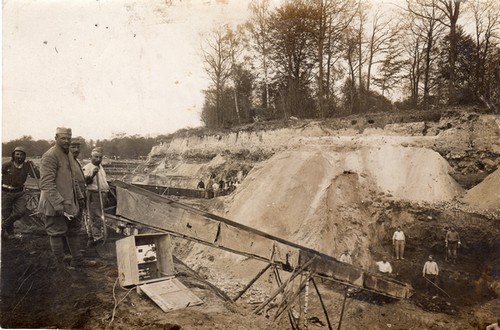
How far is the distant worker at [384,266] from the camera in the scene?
228 inches

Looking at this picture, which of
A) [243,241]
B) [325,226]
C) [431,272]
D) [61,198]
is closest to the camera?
[243,241]

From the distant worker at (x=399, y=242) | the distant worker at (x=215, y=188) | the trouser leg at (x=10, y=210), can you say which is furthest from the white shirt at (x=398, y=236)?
the trouser leg at (x=10, y=210)

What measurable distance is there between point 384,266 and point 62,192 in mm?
4961

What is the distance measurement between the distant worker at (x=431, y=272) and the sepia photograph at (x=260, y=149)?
0.7 inches

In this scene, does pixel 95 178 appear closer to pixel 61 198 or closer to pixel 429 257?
pixel 61 198

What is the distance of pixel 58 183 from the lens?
5570mm

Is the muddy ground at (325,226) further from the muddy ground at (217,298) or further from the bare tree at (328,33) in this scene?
the bare tree at (328,33)

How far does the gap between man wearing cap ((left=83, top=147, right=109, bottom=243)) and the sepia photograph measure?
0.10 ft

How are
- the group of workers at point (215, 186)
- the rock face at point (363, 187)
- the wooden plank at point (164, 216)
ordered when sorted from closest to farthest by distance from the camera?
the wooden plank at point (164, 216) → the rock face at point (363, 187) → the group of workers at point (215, 186)

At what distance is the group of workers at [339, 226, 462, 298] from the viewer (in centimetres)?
552

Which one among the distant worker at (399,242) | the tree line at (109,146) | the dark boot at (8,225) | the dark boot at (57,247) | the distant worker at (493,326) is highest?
the tree line at (109,146)

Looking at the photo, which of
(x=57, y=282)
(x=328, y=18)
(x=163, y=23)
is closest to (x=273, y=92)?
(x=328, y=18)

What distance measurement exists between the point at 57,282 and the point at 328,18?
575 centimetres

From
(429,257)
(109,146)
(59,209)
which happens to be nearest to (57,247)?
(59,209)
